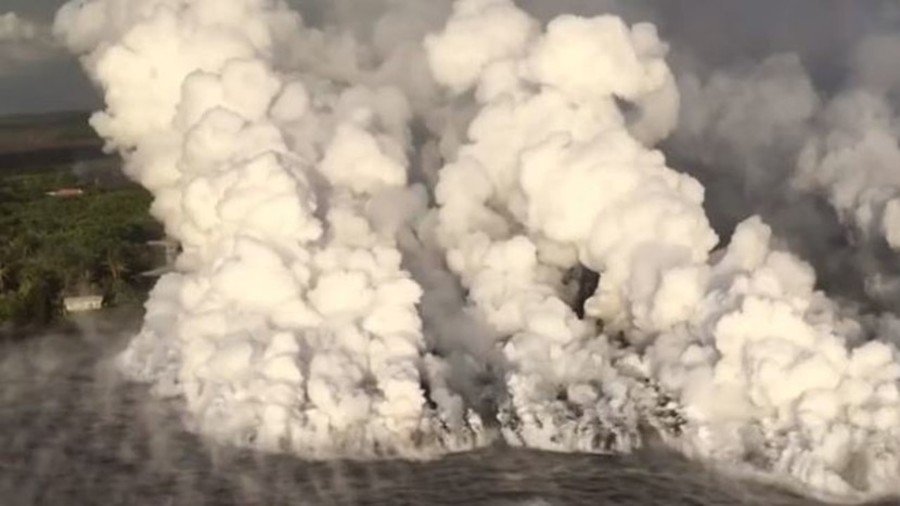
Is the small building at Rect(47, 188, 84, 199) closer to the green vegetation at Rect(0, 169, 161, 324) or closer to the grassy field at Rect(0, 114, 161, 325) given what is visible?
the grassy field at Rect(0, 114, 161, 325)

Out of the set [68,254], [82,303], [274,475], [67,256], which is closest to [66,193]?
[68,254]

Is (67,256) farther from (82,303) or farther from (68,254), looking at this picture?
(82,303)

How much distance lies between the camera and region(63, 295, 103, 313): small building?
341 ft

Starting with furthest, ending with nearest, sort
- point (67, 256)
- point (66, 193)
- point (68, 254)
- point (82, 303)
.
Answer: point (66, 193), point (68, 254), point (67, 256), point (82, 303)

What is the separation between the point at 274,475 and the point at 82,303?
46.0m

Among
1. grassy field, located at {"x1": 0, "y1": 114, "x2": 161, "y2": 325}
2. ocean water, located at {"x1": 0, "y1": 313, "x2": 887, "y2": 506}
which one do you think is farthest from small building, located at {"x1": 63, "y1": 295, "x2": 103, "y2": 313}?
ocean water, located at {"x1": 0, "y1": 313, "x2": 887, "y2": 506}

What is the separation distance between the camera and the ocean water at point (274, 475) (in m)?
60.7

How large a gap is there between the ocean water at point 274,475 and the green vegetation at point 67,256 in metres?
28.1

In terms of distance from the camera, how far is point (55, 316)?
4023 inches

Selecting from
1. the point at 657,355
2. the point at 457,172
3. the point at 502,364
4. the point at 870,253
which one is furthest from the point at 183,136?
the point at 870,253

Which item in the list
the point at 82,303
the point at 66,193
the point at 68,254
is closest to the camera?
the point at 82,303

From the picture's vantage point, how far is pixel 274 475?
63.8 meters

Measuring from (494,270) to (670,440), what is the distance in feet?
54.8

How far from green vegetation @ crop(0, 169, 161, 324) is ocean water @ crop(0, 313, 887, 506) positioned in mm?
28124
